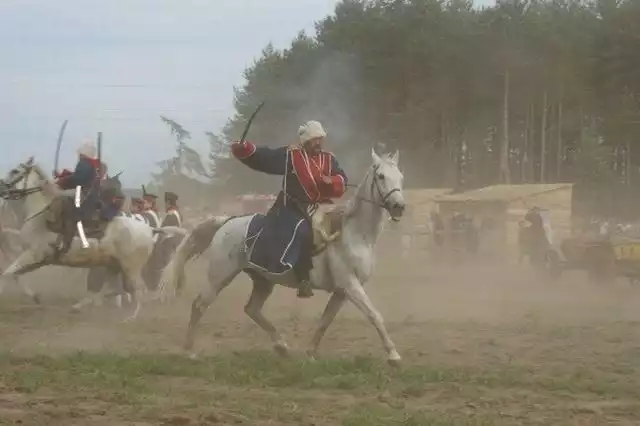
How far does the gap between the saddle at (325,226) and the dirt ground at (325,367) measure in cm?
124

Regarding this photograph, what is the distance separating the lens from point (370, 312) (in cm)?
998

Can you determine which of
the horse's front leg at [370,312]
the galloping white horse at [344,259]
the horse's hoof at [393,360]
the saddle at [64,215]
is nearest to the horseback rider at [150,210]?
the saddle at [64,215]

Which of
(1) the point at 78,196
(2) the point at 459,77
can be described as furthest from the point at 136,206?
(2) the point at 459,77

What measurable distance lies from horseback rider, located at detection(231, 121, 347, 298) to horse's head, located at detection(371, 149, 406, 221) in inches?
14.1

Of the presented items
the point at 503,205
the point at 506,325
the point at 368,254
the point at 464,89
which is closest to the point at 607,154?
the point at 464,89

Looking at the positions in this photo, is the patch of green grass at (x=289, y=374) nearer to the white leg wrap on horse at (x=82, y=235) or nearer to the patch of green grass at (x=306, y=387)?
the patch of green grass at (x=306, y=387)

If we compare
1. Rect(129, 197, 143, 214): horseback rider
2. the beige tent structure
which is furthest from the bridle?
the beige tent structure

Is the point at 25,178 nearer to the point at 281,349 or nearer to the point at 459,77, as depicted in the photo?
the point at 281,349

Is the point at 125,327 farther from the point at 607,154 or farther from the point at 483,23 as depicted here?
the point at 607,154

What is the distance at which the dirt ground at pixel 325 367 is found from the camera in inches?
294

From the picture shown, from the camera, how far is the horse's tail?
1167 cm

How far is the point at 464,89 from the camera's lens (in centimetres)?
4119

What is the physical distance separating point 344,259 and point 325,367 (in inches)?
52.8

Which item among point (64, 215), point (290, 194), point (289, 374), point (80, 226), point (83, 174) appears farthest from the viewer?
point (64, 215)
